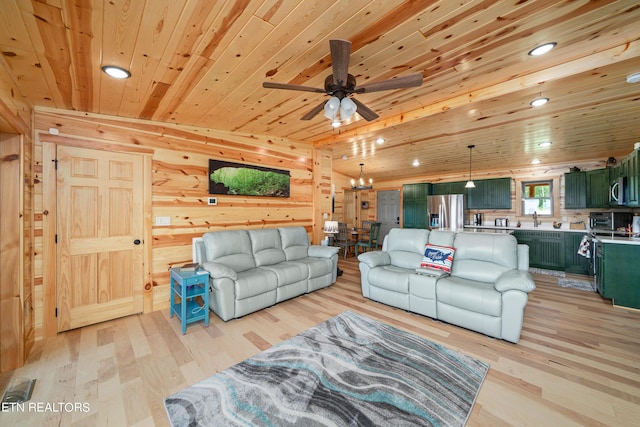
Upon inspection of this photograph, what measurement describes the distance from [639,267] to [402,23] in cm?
439

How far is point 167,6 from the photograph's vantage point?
1.44 metres

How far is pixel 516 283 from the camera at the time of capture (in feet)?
7.97

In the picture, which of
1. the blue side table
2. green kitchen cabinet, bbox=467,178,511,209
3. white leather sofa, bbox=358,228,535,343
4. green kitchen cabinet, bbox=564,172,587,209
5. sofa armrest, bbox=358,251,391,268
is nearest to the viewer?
white leather sofa, bbox=358,228,535,343

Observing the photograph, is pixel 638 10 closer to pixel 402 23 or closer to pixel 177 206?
pixel 402 23

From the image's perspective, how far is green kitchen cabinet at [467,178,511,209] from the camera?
19.8ft

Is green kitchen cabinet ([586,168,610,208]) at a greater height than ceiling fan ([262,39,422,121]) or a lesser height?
lesser

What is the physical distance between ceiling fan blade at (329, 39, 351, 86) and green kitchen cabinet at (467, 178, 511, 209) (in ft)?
19.7

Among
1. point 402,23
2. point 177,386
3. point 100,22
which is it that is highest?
point 402,23

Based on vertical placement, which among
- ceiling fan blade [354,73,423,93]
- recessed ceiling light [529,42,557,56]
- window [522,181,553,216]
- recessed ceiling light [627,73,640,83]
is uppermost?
recessed ceiling light [529,42,557,56]

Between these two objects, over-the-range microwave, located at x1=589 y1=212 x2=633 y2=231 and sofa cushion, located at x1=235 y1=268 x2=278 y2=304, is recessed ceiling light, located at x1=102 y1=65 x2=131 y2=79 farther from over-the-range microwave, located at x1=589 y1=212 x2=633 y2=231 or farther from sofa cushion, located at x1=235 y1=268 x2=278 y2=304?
over-the-range microwave, located at x1=589 y1=212 x2=633 y2=231

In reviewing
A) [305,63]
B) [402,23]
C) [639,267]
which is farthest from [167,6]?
[639,267]

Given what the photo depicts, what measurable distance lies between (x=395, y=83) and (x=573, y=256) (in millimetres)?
5798

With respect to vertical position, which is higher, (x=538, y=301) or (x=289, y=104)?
(x=289, y=104)

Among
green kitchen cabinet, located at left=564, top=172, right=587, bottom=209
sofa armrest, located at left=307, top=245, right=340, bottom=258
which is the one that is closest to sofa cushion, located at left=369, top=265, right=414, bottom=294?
sofa armrest, located at left=307, top=245, right=340, bottom=258
